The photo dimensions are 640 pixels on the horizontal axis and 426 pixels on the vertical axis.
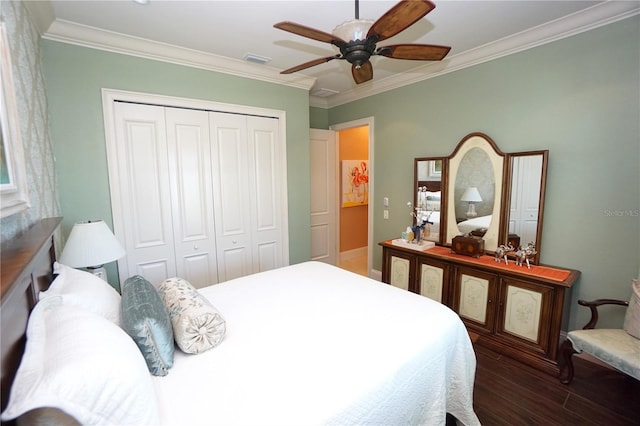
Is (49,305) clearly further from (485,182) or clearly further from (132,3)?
(485,182)

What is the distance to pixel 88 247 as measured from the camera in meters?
1.88

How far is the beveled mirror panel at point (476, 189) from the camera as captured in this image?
2730 mm

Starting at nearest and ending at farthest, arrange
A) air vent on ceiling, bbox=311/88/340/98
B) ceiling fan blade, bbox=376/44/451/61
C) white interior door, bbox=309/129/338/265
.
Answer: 1. ceiling fan blade, bbox=376/44/451/61
2. air vent on ceiling, bbox=311/88/340/98
3. white interior door, bbox=309/129/338/265

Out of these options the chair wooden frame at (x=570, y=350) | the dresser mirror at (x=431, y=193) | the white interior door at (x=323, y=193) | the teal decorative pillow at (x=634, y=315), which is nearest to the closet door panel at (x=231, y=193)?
the white interior door at (x=323, y=193)

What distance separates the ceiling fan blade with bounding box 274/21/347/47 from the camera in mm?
1400

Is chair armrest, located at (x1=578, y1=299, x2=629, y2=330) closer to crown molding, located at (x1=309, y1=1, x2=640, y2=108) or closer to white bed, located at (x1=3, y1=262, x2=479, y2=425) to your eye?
white bed, located at (x1=3, y1=262, x2=479, y2=425)

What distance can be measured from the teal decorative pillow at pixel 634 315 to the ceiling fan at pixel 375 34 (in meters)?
1.98

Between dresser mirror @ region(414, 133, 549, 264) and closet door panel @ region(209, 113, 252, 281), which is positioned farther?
closet door panel @ region(209, 113, 252, 281)

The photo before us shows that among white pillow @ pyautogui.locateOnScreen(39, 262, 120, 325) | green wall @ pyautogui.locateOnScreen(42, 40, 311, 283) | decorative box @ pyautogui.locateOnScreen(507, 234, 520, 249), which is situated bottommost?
decorative box @ pyautogui.locateOnScreen(507, 234, 520, 249)

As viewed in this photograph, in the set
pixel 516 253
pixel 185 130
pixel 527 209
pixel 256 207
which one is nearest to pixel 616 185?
pixel 527 209

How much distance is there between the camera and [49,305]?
104 cm

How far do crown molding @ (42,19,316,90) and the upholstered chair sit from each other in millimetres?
3453

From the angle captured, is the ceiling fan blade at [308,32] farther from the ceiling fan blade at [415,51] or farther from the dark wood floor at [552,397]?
the dark wood floor at [552,397]

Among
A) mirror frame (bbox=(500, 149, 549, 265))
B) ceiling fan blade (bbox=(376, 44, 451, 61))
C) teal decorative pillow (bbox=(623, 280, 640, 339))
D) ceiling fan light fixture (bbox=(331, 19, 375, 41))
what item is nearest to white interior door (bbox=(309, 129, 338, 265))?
mirror frame (bbox=(500, 149, 549, 265))
